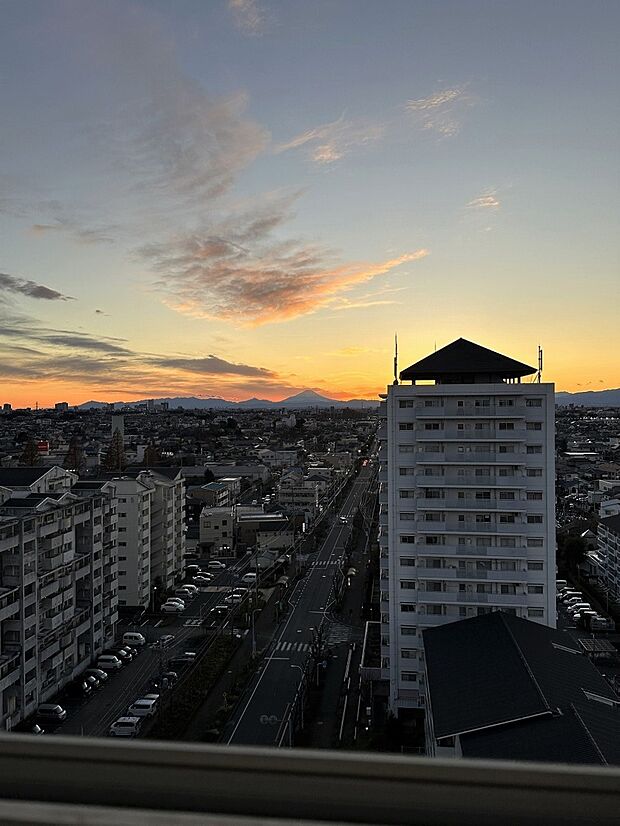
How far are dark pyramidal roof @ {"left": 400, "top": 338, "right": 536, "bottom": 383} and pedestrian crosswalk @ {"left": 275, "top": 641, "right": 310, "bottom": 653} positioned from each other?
11.2 ft

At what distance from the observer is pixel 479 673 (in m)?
4.28

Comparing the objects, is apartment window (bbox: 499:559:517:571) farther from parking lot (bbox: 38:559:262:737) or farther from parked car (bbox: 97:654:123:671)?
parked car (bbox: 97:654:123:671)

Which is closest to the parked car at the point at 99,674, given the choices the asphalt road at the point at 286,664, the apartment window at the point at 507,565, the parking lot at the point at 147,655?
the parking lot at the point at 147,655

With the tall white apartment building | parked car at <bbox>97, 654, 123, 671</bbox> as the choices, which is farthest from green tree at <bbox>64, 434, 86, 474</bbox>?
the tall white apartment building

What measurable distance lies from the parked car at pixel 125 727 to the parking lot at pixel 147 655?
0.33 ft

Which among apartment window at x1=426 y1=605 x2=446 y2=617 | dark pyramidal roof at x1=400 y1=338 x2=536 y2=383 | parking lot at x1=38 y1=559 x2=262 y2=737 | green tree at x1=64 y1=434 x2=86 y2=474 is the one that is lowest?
parking lot at x1=38 y1=559 x2=262 y2=737

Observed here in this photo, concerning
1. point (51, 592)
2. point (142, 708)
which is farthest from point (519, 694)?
point (51, 592)

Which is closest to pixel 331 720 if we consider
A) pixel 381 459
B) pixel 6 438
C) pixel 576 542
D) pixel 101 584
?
pixel 381 459

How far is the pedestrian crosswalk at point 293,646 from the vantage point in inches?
297

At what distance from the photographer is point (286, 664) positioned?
7.06 m

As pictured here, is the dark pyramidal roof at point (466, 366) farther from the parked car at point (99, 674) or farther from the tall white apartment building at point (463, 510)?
the parked car at point (99, 674)

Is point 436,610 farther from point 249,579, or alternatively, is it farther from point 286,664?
point 249,579

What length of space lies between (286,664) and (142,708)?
1.82m

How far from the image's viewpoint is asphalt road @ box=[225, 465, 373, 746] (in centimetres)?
547
